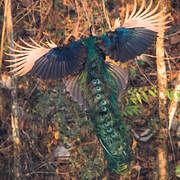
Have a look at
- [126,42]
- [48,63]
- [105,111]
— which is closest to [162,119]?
[105,111]

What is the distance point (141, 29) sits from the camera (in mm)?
3164

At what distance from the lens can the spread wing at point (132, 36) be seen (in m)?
3.12

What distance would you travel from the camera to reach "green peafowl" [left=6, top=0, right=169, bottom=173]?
290cm

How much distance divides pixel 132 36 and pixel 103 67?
43cm

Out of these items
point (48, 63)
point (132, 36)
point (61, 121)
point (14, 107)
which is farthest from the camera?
point (61, 121)

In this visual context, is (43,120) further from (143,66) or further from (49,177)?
(143,66)

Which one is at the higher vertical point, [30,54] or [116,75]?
[30,54]

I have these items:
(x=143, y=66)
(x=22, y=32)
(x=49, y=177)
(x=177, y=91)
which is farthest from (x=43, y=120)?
(x=177, y=91)

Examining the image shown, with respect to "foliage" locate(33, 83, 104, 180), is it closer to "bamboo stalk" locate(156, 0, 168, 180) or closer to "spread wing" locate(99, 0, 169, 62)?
"bamboo stalk" locate(156, 0, 168, 180)

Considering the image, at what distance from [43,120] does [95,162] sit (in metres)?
1.00

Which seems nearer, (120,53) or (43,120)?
(120,53)

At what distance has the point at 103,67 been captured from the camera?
327cm

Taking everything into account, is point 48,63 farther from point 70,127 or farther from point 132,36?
point 70,127

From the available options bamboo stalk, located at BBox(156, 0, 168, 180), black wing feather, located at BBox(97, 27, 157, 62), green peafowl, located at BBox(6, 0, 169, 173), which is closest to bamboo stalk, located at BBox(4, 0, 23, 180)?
green peafowl, located at BBox(6, 0, 169, 173)
